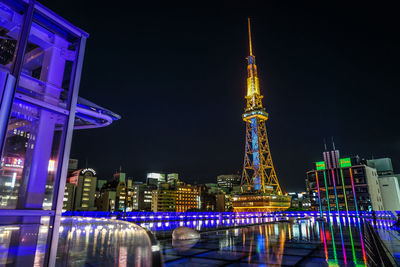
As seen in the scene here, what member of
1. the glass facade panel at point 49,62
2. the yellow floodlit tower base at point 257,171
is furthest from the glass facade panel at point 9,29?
the yellow floodlit tower base at point 257,171

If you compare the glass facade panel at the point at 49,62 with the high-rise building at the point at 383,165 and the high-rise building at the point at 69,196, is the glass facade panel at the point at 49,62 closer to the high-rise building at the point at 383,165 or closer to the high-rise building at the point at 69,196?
the high-rise building at the point at 69,196

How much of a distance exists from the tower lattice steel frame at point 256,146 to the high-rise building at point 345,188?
16948 millimetres

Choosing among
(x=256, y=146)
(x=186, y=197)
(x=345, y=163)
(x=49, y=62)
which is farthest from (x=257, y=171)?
(x=49, y=62)

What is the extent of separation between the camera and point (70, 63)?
172 inches

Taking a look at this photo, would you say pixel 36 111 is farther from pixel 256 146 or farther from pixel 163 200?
pixel 163 200

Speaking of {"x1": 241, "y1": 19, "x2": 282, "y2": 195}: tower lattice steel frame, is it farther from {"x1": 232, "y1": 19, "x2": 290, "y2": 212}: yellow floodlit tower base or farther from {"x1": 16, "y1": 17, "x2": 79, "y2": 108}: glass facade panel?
{"x1": 16, "y1": 17, "x2": 79, "y2": 108}: glass facade panel

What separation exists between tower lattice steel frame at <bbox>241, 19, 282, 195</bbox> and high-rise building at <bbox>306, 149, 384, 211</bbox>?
16.9 metres

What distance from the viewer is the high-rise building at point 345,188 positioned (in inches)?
3858

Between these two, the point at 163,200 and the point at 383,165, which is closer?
the point at 383,165

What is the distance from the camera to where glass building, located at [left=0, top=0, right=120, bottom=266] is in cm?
316

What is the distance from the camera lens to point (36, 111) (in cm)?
364

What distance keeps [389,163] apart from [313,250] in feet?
552

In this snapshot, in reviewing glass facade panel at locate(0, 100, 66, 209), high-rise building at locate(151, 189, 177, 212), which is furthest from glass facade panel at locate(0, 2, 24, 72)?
high-rise building at locate(151, 189, 177, 212)

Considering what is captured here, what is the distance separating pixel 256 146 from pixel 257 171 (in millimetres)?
10776
